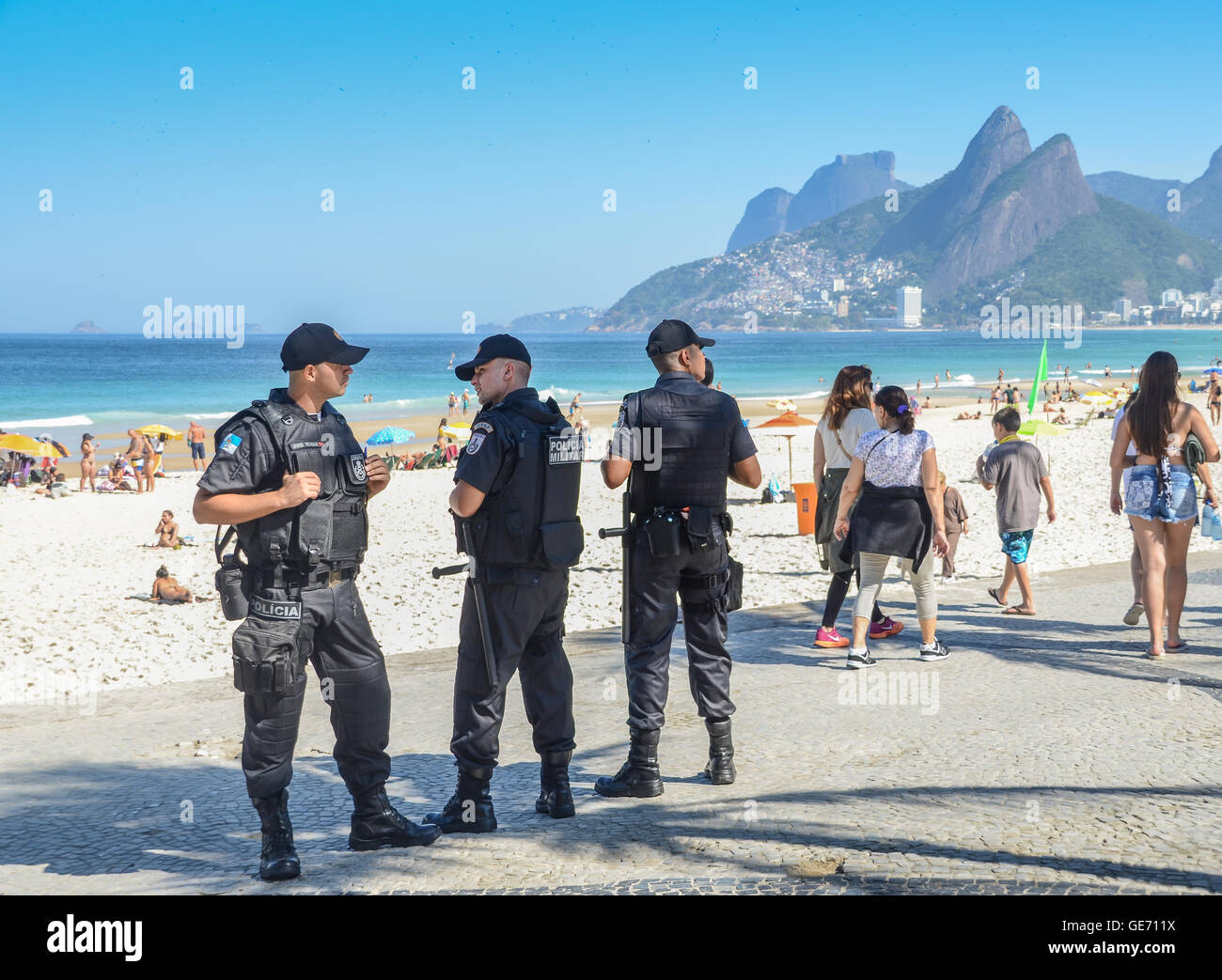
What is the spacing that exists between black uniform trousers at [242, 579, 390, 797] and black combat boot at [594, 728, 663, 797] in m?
0.97

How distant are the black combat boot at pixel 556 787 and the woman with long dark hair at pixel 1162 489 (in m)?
3.91

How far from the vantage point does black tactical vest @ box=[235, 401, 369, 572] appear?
357 cm

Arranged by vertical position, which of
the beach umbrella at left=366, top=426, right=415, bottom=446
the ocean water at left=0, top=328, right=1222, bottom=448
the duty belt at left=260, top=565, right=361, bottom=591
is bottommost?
the duty belt at left=260, top=565, right=361, bottom=591

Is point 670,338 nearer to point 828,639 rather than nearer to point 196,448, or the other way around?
point 828,639

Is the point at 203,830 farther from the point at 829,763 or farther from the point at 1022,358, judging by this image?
the point at 1022,358

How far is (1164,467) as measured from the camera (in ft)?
20.8

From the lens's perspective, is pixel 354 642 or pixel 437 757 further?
pixel 437 757

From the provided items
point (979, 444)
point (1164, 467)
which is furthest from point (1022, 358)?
point (1164, 467)

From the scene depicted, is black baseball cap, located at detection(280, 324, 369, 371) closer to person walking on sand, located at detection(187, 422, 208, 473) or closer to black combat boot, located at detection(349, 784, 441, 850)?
black combat boot, located at detection(349, 784, 441, 850)

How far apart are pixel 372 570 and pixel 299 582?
26.5ft

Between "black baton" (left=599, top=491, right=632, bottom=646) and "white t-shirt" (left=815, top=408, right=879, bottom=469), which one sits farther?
"white t-shirt" (left=815, top=408, right=879, bottom=469)

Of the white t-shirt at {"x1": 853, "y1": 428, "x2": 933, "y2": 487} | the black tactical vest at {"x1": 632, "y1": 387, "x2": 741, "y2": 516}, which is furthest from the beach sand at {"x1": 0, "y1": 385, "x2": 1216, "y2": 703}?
the black tactical vest at {"x1": 632, "y1": 387, "x2": 741, "y2": 516}

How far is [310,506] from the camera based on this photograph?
3.58 meters

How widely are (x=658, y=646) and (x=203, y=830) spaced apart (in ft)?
6.02
